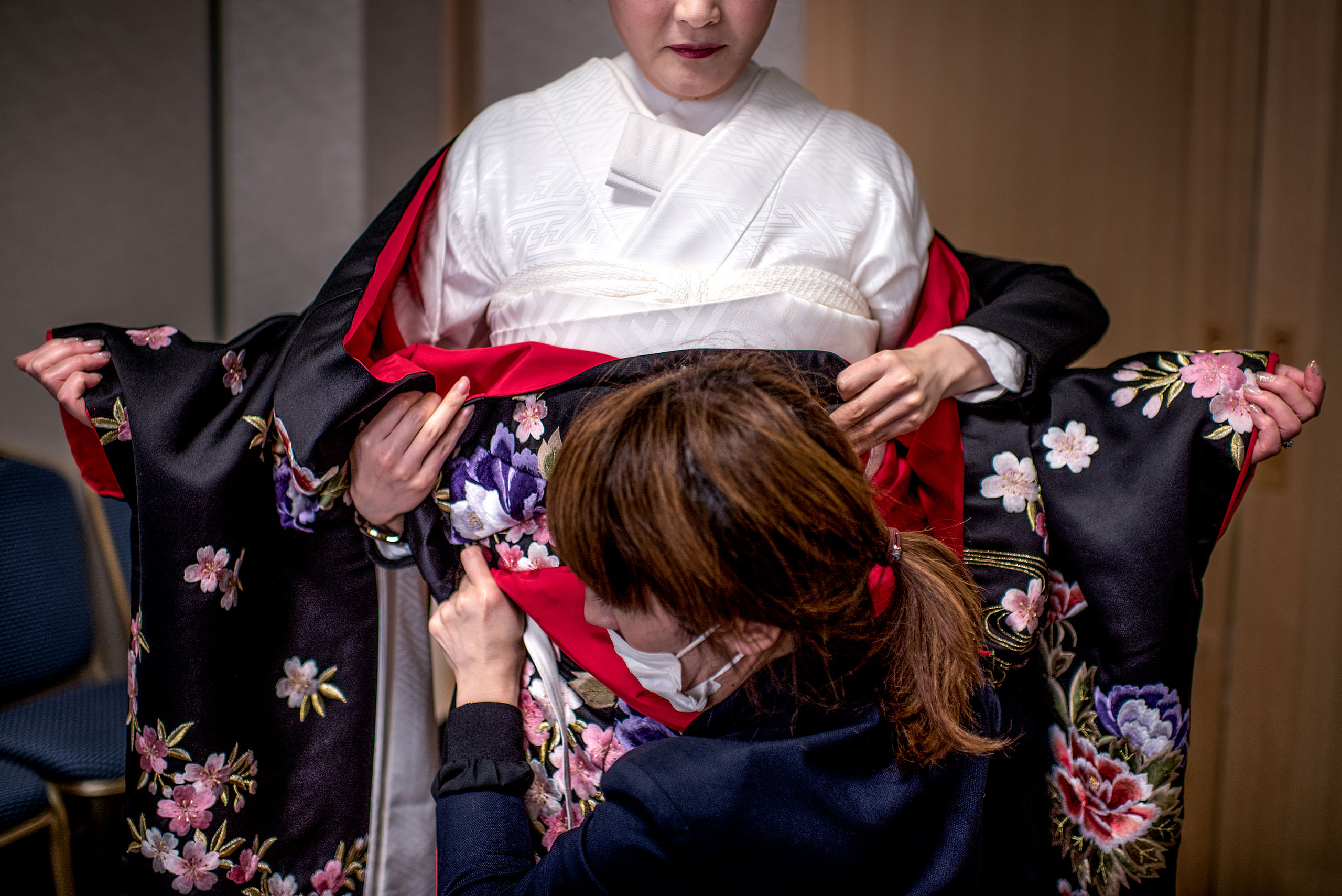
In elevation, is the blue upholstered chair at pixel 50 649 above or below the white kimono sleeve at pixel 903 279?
below

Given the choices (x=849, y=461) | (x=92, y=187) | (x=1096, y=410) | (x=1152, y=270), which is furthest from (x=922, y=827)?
(x=92, y=187)

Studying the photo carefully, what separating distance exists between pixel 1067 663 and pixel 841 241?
0.51 metres

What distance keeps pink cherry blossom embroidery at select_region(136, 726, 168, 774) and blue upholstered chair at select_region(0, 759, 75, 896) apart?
63 cm

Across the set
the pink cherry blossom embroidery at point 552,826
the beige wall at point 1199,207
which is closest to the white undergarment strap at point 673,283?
the pink cherry blossom embroidery at point 552,826

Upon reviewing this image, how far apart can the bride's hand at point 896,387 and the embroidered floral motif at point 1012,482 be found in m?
0.10

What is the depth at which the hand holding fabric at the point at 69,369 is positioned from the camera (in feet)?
2.63

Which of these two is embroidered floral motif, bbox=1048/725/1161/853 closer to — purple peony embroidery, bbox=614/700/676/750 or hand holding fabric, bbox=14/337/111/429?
purple peony embroidery, bbox=614/700/676/750

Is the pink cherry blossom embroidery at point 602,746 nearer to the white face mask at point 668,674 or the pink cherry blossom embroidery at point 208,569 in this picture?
the white face mask at point 668,674

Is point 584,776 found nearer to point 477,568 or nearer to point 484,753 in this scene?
point 484,753

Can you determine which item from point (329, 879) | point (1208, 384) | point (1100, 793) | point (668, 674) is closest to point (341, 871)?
point (329, 879)

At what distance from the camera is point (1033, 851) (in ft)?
2.90

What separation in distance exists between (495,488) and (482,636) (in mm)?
150

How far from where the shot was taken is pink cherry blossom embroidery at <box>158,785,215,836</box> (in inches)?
32.1

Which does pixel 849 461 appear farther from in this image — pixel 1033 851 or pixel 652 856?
pixel 1033 851
